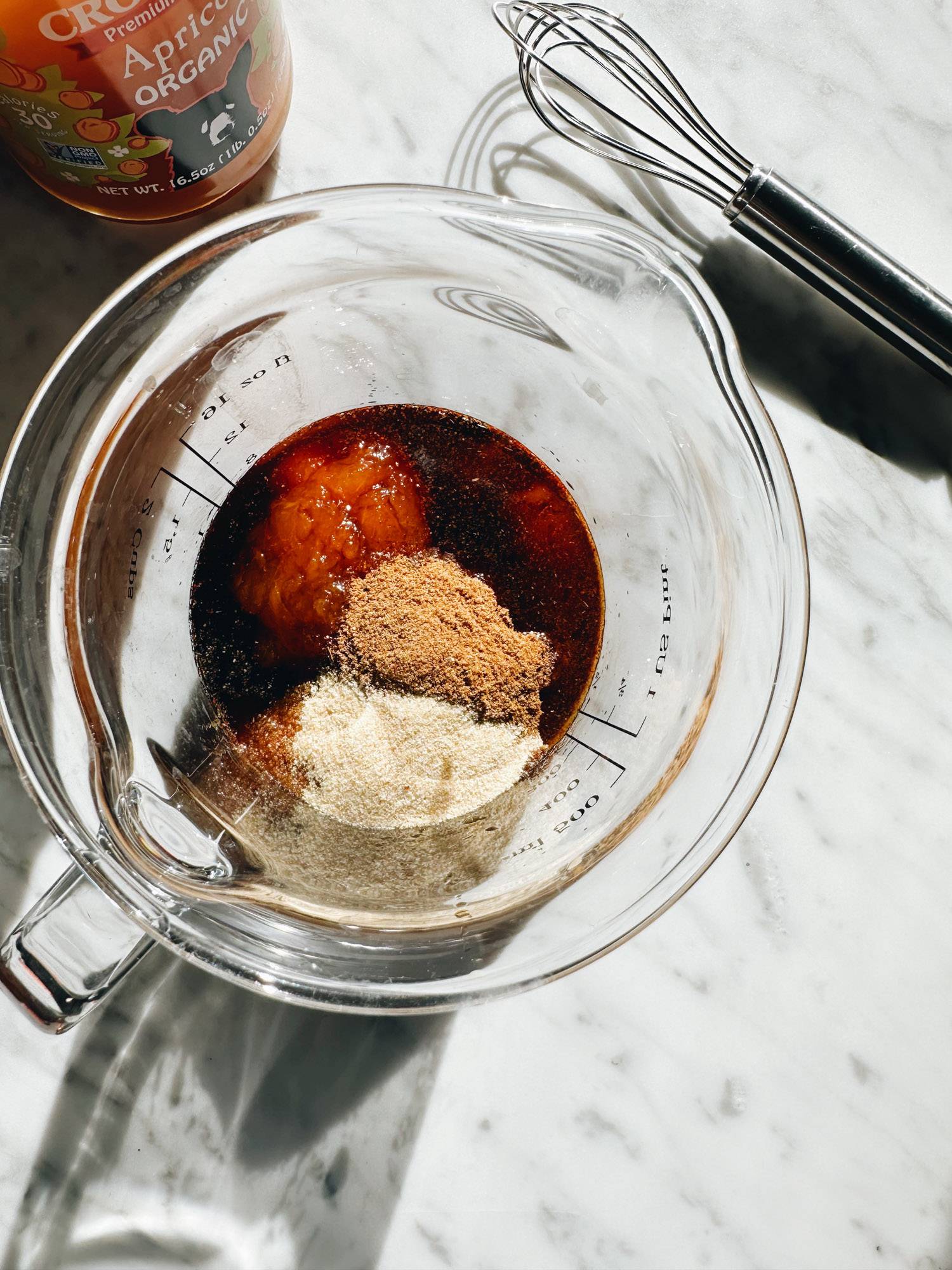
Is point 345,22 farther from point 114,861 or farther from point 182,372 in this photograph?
point 114,861

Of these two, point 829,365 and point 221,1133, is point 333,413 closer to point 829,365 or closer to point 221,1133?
point 829,365

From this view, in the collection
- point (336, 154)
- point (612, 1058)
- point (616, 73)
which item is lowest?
point (612, 1058)

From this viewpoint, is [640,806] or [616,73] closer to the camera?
[640,806]

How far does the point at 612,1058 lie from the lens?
715 mm

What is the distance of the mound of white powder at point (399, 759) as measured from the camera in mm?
637

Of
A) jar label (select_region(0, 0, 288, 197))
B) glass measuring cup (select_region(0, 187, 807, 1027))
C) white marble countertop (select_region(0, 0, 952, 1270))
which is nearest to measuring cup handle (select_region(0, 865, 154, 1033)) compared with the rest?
glass measuring cup (select_region(0, 187, 807, 1027))

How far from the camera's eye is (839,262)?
0.68 metres

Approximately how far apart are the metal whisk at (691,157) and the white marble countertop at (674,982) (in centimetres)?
3

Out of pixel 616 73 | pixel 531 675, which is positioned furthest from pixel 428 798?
pixel 616 73

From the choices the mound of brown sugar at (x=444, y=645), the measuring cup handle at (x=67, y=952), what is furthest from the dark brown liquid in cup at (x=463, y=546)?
the measuring cup handle at (x=67, y=952)

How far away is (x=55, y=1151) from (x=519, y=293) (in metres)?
0.70

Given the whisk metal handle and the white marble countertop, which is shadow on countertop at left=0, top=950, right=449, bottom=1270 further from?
the whisk metal handle

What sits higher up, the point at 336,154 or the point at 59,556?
the point at 336,154

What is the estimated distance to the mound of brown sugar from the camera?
642 millimetres
